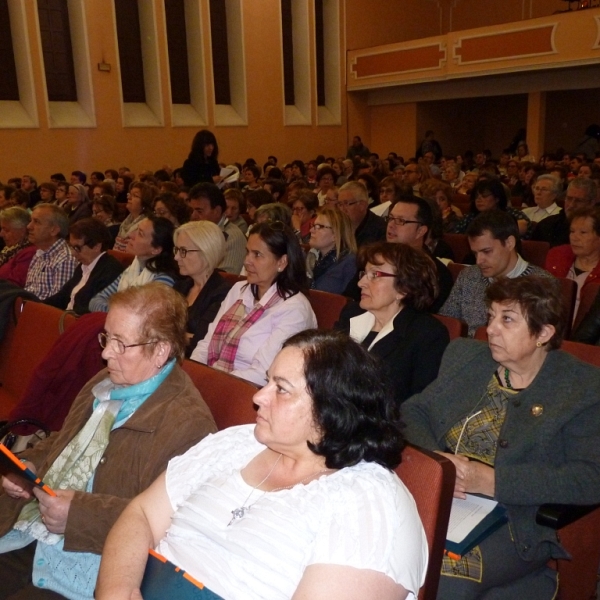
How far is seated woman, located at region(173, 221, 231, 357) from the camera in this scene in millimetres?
3408

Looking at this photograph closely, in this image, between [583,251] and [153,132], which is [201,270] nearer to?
[583,251]

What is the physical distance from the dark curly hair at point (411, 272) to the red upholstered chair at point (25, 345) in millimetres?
1486

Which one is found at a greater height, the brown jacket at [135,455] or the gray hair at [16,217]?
the gray hair at [16,217]

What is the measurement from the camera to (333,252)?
4223mm

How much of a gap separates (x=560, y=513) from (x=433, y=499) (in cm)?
50

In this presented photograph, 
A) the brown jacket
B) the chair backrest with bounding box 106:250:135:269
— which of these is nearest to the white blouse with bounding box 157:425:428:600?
the brown jacket

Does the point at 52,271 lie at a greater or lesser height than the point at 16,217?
lesser

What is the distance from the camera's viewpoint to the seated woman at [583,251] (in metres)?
3.69

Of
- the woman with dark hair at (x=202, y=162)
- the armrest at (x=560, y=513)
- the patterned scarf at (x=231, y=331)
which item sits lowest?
the armrest at (x=560, y=513)

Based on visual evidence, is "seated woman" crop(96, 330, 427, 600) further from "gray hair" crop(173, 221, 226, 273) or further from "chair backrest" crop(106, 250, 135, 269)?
"chair backrest" crop(106, 250, 135, 269)

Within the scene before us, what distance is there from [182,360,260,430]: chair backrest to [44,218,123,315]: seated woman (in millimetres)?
2089

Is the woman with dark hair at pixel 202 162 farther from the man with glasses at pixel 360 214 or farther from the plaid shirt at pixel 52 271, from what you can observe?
the plaid shirt at pixel 52 271

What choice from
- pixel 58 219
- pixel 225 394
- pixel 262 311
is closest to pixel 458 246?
pixel 262 311

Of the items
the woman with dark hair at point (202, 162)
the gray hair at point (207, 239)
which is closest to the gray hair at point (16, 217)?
the gray hair at point (207, 239)
